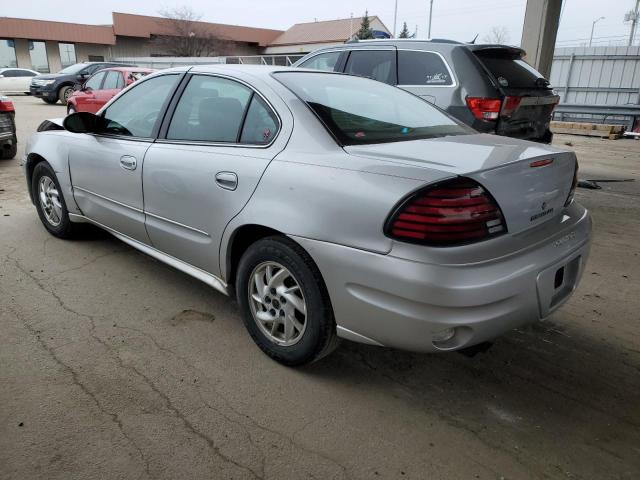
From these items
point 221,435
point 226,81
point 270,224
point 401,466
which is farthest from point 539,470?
point 226,81

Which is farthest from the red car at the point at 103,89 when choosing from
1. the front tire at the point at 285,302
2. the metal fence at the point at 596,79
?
the metal fence at the point at 596,79

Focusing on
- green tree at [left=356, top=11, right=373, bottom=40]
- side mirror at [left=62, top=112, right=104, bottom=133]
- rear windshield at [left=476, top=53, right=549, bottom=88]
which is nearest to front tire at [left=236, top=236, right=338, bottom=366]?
side mirror at [left=62, top=112, right=104, bottom=133]

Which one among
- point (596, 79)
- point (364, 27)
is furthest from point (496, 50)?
point (364, 27)

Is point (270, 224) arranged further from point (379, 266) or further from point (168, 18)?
point (168, 18)

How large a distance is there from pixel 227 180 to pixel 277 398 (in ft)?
3.84

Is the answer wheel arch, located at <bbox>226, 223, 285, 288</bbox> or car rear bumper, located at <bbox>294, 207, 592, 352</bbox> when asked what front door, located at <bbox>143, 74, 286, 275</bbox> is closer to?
wheel arch, located at <bbox>226, 223, 285, 288</bbox>

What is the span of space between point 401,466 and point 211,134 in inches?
82.2

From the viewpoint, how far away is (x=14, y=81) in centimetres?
2436

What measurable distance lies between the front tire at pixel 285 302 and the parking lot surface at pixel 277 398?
0.55 feet

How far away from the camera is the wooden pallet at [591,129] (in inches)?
552

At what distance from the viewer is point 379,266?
6.91 feet

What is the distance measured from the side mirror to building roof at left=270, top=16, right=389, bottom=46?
44.3 metres

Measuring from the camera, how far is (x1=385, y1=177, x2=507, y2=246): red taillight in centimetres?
203

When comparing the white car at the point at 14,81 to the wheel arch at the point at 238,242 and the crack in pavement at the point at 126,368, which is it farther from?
the wheel arch at the point at 238,242
